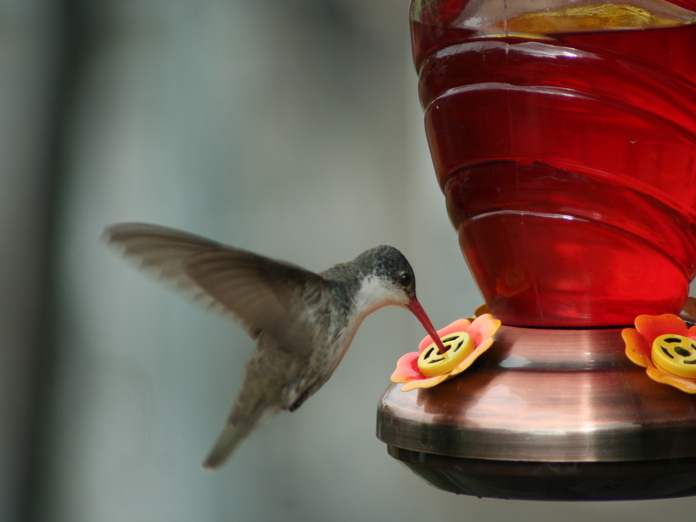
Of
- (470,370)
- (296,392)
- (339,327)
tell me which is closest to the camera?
(470,370)

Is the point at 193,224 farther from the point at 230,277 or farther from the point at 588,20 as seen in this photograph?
the point at 588,20

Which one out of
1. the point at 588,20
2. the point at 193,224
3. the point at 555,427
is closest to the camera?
the point at 555,427

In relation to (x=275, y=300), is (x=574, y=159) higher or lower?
higher

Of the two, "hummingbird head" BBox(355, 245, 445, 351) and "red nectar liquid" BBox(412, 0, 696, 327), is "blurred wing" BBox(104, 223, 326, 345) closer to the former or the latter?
"hummingbird head" BBox(355, 245, 445, 351)

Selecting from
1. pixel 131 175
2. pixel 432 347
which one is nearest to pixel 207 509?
pixel 131 175

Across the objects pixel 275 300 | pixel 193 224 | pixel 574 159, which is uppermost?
pixel 574 159

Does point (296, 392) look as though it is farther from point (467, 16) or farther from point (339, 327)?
point (467, 16)

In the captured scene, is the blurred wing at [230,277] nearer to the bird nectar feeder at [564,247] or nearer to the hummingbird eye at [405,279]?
the hummingbird eye at [405,279]

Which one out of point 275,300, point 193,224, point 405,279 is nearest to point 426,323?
point 405,279
